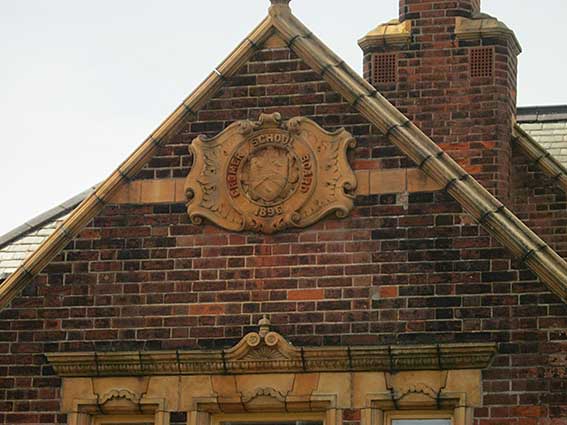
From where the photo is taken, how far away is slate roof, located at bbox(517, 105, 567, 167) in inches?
1095

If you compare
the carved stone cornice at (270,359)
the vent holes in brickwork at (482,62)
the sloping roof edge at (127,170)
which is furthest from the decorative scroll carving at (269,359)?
the vent holes in brickwork at (482,62)

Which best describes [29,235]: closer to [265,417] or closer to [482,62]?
[482,62]

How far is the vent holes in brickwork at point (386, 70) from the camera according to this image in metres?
25.9

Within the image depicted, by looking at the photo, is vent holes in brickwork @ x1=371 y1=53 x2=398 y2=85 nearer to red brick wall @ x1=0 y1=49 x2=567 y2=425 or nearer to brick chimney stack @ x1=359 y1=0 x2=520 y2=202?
brick chimney stack @ x1=359 y1=0 x2=520 y2=202

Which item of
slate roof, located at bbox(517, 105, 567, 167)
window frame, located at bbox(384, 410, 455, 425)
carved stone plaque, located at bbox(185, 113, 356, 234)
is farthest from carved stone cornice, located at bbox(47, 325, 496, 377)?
slate roof, located at bbox(517, 105, 567, 167)

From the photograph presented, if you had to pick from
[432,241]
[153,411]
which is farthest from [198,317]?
[432,241]

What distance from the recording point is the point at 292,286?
72.0 ft

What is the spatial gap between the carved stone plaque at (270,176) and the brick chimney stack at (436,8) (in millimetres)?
4138

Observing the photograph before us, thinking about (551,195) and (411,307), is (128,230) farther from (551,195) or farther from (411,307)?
(551,195)

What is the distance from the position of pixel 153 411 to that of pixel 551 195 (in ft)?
20.7

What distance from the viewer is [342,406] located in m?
21.4

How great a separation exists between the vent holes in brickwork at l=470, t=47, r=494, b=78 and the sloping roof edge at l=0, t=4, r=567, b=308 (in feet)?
10.9

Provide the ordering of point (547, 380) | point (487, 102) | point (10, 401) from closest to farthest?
1. point (547, 380)
2. point (10, 401)
3. point (487, 102)

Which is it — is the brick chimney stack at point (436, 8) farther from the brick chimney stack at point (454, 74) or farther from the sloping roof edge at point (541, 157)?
the sloping roof edge at point (541, 157)
